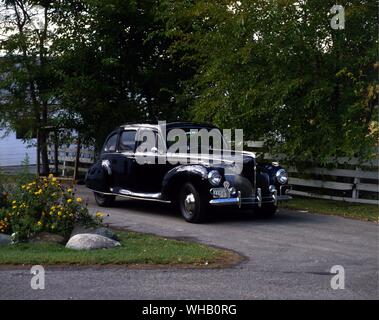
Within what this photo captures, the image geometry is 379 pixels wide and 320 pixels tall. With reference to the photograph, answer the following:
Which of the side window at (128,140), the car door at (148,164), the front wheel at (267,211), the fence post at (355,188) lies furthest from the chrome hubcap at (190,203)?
the fence post at (355,188)

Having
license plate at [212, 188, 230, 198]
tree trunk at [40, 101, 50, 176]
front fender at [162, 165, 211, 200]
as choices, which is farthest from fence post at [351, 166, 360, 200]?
tree trunk at [40, 101, 50, 176]

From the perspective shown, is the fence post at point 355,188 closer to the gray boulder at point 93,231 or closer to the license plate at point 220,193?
the license plate at point 220,193

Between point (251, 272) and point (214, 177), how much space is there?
3979 mm

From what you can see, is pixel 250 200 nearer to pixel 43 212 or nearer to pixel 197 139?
pixel 197 139

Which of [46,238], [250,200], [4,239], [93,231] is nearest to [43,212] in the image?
[46,238]

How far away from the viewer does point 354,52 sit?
14.8 metres

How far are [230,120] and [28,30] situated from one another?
882 cm

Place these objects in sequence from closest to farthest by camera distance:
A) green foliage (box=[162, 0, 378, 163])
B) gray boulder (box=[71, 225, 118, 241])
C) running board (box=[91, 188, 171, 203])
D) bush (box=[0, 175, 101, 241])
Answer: bush (box=[0, 175, 101, 241]) < gray boulder (box=[71, 225, 118, 241]) < running board (box=[91, 188, 171, 203]) < green foliage (box=[162, 0, 378, 163])

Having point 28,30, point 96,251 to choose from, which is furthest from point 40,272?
point 28,30

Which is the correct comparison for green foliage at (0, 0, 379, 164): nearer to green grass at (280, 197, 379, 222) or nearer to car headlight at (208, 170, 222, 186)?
green grass at (280, 197, 379, 222)

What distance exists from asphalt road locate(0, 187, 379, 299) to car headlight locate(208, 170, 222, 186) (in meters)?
0.76

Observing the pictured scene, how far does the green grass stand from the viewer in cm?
1319

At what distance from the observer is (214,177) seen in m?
11.6
